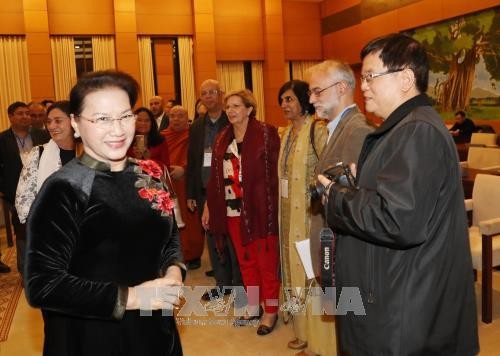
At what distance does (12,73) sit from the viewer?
10.0 meters

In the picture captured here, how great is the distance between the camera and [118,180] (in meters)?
1.39

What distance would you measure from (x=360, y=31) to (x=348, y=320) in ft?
37.9

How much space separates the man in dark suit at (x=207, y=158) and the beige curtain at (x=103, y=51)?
7.35m

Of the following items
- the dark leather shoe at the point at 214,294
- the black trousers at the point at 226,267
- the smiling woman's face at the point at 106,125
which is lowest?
the dark leather shoe at the point at 214,294

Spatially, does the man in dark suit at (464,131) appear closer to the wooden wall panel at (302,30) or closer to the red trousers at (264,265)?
the wooden wall panel at (302,30)

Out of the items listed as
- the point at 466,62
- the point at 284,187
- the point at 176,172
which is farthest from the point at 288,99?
the point at 466,62

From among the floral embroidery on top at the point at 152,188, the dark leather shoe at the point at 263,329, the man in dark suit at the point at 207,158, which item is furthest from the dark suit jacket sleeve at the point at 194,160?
the floral embroidery on top at the point at 152,188

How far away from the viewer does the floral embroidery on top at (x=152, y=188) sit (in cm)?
143

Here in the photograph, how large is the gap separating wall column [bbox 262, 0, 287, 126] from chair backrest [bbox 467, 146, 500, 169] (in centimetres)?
649

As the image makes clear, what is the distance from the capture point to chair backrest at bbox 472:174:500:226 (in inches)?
141

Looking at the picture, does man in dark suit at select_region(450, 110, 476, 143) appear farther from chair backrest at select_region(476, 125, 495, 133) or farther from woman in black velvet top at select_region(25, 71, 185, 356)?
woman in black velvet top at select_region(25, 71, 185, 356)

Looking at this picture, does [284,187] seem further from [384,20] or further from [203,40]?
[384,20]

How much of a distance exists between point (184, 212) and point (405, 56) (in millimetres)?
3626

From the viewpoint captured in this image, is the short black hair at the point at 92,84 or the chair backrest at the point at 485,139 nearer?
the short black hair at the point at 92,84
